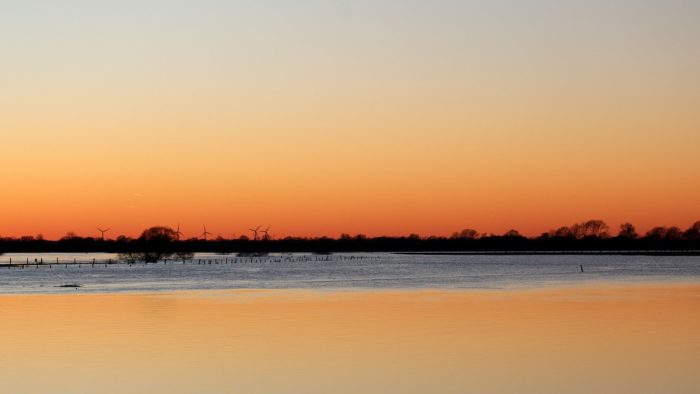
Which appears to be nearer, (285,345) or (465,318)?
(285,345)

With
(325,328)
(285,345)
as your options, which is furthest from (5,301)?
(285,345)

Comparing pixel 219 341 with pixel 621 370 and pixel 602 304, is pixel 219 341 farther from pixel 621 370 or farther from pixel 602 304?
pixel 602 304

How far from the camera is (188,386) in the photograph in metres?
26.5

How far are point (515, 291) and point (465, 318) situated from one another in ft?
91.6

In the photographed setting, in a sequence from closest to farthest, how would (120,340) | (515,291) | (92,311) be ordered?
(120,340), (92,311), (515,291)

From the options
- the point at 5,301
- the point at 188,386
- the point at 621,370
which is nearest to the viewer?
the point at 188,386

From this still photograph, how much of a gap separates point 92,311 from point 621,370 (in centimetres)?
3640

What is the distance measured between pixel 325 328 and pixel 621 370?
55.2 ft

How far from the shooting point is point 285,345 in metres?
36.1

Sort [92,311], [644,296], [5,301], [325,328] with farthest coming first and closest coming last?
[5,301], [644,296], [92,311], [325,328]

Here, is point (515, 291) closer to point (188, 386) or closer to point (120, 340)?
point (120, 340)

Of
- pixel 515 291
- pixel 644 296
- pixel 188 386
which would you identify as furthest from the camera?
pixel 515 291

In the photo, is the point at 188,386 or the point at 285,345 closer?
the point at 188,386

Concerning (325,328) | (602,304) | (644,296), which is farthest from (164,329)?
(644,296)
